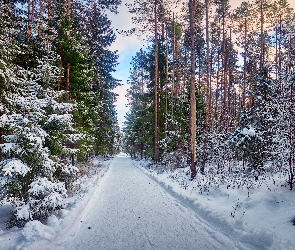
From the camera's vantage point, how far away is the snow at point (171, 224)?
13.9 feet

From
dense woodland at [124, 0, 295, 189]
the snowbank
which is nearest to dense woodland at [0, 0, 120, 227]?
the snowbank

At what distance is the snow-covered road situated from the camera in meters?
4.27

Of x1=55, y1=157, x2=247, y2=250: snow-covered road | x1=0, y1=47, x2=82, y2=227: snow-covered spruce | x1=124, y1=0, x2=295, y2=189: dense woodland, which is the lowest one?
x1=55, y1=157, x2=247, y2=250: snow-covered road

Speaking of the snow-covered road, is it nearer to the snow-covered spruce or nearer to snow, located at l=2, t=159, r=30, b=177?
the snow-covered spruce

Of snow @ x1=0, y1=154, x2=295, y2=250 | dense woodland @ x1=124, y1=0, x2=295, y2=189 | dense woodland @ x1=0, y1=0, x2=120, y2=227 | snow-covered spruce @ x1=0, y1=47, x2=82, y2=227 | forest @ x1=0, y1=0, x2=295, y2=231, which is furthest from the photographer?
dense woodland @ x1=124, y1=0, x2=295, y2=189

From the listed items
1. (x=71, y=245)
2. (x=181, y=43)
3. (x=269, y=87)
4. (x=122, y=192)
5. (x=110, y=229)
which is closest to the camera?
(x=71, y=245)

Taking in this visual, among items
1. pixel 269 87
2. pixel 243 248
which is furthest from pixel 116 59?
pixel 243 248

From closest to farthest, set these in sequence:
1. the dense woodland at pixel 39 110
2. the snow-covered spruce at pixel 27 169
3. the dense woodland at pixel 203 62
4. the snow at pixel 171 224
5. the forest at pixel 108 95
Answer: the snow at pixel 171 224 < the snow-covered spruce at pixel 27 169 < the dense woodland at pixel 39 110 < the forest at pixel 108 95 < the dense woodland at pixel 203 62

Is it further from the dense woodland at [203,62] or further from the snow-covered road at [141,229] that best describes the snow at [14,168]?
the dense woodland at [203,62]

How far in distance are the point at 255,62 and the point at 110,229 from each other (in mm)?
24269

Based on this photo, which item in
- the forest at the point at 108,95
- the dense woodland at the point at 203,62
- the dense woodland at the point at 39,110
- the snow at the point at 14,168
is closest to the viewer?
the snow at the point at 14,168

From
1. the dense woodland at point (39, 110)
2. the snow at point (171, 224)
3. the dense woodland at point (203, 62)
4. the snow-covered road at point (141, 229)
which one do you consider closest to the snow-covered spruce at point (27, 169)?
the dense woodland at point (39, 110)

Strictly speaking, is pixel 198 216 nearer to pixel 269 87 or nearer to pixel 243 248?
pixel 243 248

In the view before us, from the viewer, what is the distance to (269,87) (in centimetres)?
1186
